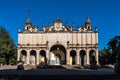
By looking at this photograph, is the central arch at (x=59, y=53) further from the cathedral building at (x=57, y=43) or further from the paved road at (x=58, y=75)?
the paved road at (x=58, y=75)

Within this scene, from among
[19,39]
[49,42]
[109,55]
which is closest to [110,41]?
[109,55]

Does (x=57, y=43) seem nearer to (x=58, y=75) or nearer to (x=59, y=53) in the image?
(x=59, y=53)

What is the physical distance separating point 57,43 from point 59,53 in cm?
281

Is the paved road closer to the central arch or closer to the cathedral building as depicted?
the cathedral building

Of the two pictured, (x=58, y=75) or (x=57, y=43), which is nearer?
(x=58, y=75)

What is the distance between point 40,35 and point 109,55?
21133 millimetres

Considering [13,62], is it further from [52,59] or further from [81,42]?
[81,42]

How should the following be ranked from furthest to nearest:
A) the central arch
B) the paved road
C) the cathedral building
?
the central arch → the cathedral building → the paved road

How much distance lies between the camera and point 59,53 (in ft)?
259

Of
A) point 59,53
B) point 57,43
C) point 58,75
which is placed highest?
point 57,43

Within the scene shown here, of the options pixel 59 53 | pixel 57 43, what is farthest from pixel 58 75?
pixel 59 53

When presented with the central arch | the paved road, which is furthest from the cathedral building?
the paved road

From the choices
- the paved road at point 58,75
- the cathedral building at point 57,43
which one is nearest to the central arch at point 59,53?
the cathedral building at point 57,43

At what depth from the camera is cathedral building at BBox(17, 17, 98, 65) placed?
254ft
